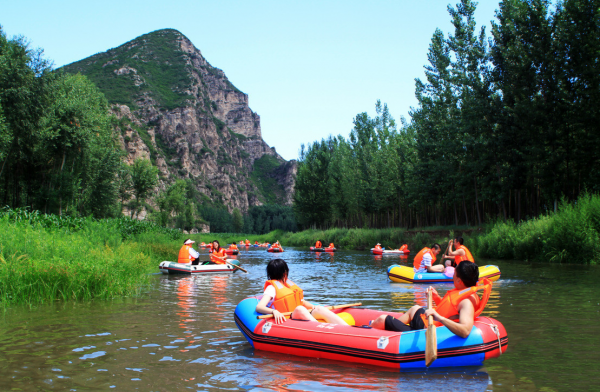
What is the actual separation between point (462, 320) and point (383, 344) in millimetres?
1052

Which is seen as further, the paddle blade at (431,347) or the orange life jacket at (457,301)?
the orange life jacket at (457,301)

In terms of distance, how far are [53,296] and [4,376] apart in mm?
4968

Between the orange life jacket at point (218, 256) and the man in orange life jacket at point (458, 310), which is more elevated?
the man in orange life jacket at point (458, 310)

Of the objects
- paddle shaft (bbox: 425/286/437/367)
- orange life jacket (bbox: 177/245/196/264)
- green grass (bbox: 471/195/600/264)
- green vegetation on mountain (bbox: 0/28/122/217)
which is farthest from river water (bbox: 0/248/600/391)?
green vegetation on mountain (bbox: 0/28/122/217)

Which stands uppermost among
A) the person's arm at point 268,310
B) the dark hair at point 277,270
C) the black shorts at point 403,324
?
the dark hair at point 277,270

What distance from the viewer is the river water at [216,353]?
5055mm

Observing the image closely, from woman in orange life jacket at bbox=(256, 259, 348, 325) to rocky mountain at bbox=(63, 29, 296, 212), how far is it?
98.3 m

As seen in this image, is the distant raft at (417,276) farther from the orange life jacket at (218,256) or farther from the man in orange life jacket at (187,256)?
the orange life jacket at (218,256)

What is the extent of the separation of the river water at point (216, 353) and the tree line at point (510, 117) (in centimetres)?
1440

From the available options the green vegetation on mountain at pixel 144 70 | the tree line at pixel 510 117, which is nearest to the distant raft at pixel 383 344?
the tree line at pixel 510 117

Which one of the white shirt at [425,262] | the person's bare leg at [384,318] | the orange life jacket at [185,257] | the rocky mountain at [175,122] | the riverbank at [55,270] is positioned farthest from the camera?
the rocky mountain at [175,122]

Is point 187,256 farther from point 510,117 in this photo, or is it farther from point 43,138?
point 510,117

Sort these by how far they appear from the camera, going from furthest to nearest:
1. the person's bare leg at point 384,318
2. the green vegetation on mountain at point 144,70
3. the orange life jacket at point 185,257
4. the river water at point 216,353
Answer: the green vegetation on mountain at point 144,70 < the orange life jacket at point 185,257 < the person's bare leg at point 384,318 < the river water at point 216,353

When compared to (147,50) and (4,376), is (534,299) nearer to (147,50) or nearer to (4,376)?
(4,376)
